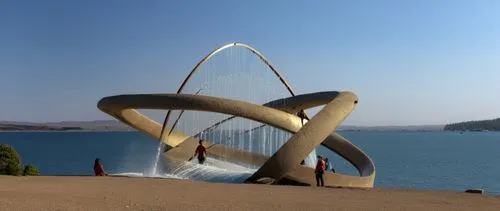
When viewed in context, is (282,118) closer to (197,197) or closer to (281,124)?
(281,124)

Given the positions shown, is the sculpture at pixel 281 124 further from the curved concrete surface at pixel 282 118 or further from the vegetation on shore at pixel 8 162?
the vegetation on shore at pixel 8 162

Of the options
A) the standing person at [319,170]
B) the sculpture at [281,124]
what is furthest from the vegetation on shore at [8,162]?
the standing person at [319,170]

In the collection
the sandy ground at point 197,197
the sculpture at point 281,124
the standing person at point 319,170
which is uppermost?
the sculpture at point 281,124

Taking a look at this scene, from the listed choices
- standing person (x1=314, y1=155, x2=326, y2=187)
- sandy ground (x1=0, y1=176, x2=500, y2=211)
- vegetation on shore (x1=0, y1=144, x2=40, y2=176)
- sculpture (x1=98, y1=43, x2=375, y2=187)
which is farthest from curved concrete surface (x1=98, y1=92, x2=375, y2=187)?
vegetation on shore (x1=0, y1=144, x2=40, y2=176)

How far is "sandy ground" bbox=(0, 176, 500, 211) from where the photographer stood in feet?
38.8

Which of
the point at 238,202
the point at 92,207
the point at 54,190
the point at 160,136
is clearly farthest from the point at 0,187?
the point at 160,136

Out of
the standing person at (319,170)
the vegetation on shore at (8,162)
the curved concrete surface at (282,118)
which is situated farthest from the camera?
the vegetation on shore at (8,162)

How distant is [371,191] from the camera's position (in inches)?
626

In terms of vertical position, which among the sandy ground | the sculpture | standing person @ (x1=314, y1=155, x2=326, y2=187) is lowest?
the sandy ground

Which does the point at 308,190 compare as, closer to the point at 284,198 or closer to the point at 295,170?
the point at 284,198

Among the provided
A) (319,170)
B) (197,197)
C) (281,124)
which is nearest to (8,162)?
(281,124)

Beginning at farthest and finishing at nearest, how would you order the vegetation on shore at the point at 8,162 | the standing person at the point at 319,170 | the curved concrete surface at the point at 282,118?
the vegetation on shore at the point at 8,162, the standing person at the point at 319,170, the curved concrete surface at the point at 282,118

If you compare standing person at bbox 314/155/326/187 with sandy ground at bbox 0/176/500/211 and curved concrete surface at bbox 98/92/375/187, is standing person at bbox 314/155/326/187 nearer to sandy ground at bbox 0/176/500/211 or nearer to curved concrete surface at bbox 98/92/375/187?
curved concrete surface at bbox 98/92/375/187

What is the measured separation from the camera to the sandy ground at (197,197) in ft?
38.8
